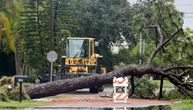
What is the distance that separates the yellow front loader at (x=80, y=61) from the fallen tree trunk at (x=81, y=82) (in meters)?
9.40

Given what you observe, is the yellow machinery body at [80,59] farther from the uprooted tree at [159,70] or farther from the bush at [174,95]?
the bush at [174,95]

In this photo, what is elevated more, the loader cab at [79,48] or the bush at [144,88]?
the loader cab at [79,48]

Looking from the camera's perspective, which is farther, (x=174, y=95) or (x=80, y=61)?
(x=80, y=61)

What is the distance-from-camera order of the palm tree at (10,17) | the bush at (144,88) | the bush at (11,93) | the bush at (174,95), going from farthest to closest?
the palm tree at (10,17) → the bush at (144,88) → the bush at (174,95) → the bush at (11,93)

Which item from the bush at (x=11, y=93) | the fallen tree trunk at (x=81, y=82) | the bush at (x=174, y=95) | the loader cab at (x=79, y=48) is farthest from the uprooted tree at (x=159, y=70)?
the loader cab at (x=79, y=48)

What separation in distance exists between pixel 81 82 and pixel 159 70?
152 inches

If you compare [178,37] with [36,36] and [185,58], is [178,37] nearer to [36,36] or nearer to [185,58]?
[185,58]

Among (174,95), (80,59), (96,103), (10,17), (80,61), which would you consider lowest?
(174,95)

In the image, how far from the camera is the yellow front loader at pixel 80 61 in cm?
3516

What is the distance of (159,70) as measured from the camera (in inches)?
1010

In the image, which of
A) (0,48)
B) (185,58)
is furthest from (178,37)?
(0,48)

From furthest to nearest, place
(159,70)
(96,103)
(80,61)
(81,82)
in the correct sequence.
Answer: (80,61)
(159,70)
(81,82)
(96,103)

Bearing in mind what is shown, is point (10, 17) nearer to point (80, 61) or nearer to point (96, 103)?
point (80, 61)

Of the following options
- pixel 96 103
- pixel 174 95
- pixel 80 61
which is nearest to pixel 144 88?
pixel 174 95
